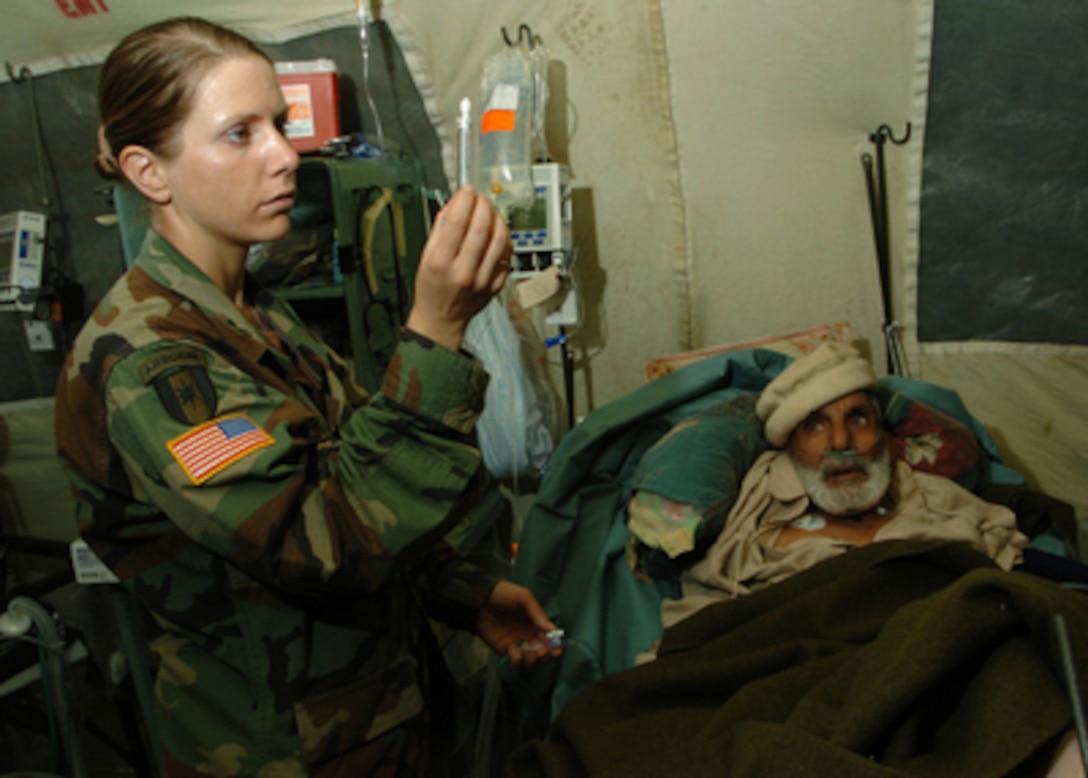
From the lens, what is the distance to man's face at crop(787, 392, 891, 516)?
1674 millimetres

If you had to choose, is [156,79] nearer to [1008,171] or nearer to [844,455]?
[844,455]

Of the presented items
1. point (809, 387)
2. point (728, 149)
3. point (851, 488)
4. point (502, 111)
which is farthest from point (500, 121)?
point (851, 488)

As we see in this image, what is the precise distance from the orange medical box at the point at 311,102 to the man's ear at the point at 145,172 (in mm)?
1307

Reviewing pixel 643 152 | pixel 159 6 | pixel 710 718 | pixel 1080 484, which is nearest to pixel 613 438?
pixel 643 152

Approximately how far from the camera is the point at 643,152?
225cm

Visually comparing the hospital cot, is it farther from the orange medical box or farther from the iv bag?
the orange medical box

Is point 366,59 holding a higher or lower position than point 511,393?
higher

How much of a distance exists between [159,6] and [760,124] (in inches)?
70.4

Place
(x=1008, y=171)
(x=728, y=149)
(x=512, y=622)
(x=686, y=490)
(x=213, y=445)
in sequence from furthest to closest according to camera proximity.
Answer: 1. (x=728, y=149)
2. (x=1008, y=171)
3. (x=686, y=490)
4. (x=512, y=622)
5. (x=213, y=445)

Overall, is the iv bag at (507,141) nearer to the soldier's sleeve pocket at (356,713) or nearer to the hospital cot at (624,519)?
the hospital cot at (624,519)

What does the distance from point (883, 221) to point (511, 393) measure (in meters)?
1.19

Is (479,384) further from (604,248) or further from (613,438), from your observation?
(604,248)

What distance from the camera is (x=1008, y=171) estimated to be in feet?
6.44

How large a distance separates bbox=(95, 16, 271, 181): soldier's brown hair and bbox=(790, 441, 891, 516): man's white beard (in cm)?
143
